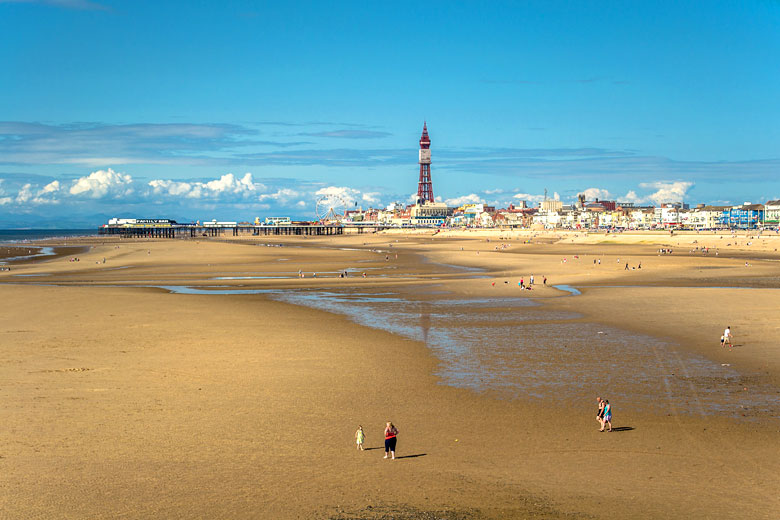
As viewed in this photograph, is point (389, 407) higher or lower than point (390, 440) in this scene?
lower

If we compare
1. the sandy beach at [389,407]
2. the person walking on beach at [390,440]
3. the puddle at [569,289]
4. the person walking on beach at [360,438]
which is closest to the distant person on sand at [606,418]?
the sandy beach at [389,407]

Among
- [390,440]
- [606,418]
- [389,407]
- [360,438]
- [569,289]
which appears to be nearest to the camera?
[390,440]

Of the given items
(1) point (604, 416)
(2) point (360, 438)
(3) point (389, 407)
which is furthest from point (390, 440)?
(1) point (604, 416)

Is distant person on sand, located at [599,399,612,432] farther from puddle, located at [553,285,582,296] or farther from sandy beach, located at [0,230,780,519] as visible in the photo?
puddle, located at [553,285,582,296]

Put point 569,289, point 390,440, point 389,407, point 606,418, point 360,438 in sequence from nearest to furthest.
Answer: point 390,440
point 360,438
point 606,418
point 389,407
point 569,289

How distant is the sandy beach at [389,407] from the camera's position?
428 inches

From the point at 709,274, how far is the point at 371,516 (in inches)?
1770

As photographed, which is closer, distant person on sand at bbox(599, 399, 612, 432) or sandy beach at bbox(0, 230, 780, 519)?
sandy beach at bbox(0, 230, 780, 519)

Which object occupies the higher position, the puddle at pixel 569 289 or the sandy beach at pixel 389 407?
the puddle at pixel 569 289

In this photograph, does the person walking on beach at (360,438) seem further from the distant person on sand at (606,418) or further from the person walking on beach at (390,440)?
the distant person on sand at (606,418)

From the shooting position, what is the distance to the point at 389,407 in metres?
15.9

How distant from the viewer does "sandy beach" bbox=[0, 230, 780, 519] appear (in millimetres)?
10875

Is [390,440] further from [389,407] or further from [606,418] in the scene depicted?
[606,418]

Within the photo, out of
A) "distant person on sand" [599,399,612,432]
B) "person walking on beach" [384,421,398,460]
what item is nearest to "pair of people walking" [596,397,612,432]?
"distant person on sand" [599,399,612,432]
